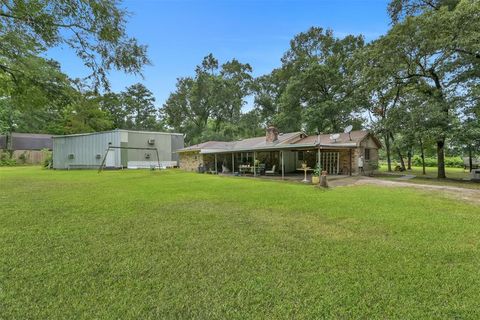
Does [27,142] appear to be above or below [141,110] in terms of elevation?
below

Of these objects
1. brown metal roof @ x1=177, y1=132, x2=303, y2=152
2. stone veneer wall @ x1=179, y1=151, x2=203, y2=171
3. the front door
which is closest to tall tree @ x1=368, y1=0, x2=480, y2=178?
the front door

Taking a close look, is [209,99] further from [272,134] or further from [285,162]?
[285,162]

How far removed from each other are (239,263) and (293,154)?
17227 millimetres

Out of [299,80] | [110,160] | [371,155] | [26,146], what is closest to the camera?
[371,155]

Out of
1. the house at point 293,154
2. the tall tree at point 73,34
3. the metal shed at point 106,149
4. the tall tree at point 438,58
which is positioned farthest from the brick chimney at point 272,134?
the tall tree at point 73,34

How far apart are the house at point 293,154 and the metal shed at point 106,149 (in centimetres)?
407

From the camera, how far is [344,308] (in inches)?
95.1

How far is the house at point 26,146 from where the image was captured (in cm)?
3378

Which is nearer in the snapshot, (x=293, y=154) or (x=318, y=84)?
(x=293, y=154)

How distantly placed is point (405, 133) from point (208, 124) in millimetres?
31053

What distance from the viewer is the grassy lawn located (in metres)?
2.43

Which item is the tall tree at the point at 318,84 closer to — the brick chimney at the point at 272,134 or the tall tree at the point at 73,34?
the brick chimney at the point at 272,134

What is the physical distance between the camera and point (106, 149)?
922 inches

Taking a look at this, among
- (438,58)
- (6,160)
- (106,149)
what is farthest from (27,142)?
(438,58)
